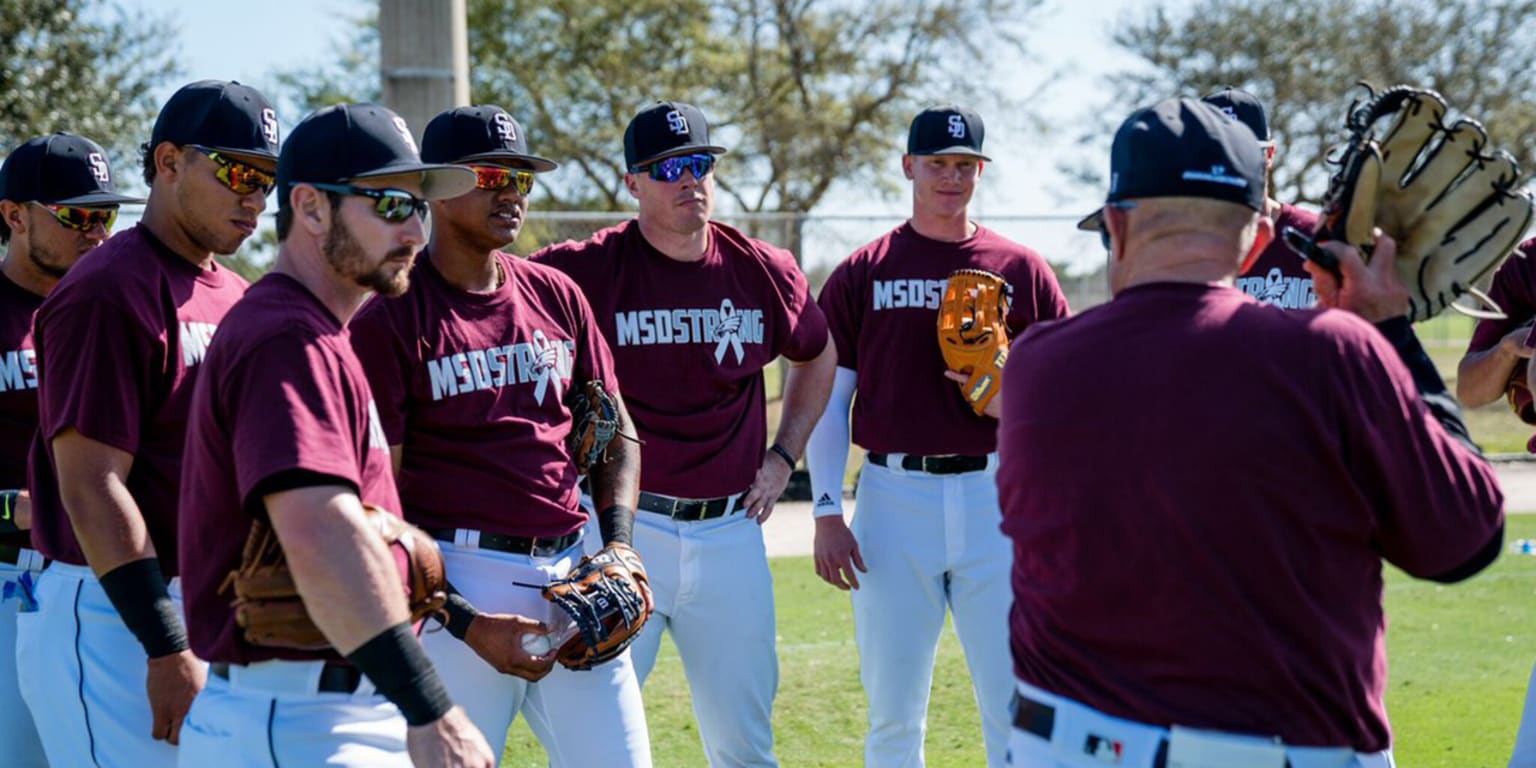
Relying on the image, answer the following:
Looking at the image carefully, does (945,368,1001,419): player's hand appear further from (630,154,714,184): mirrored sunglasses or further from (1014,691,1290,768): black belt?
(1014,691,1290,768): black belt

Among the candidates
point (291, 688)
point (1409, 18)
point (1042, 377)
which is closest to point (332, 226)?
point (291, 688)

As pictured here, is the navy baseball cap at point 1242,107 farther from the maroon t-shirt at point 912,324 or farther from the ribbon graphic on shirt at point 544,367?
the ribbon graphic on shirt at point 544,367

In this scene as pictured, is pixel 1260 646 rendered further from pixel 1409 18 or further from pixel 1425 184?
pixel 1409 18

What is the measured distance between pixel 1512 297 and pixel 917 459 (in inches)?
87.7

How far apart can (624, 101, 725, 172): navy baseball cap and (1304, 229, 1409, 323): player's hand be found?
8.73ft

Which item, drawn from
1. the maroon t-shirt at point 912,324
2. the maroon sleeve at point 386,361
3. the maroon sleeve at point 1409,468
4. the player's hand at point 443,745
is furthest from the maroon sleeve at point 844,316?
the maroon sleeve at point 1409,468

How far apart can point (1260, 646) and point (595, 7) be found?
27256mm

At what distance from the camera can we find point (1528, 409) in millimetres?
4836

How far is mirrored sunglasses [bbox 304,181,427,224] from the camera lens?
291cm

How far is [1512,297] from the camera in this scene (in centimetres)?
497

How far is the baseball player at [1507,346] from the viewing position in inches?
190

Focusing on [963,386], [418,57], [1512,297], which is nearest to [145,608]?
[963,386]

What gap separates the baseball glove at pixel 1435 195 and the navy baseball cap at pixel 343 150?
196cm

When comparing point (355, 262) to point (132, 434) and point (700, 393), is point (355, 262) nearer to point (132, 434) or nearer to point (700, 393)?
point (132, 434)
